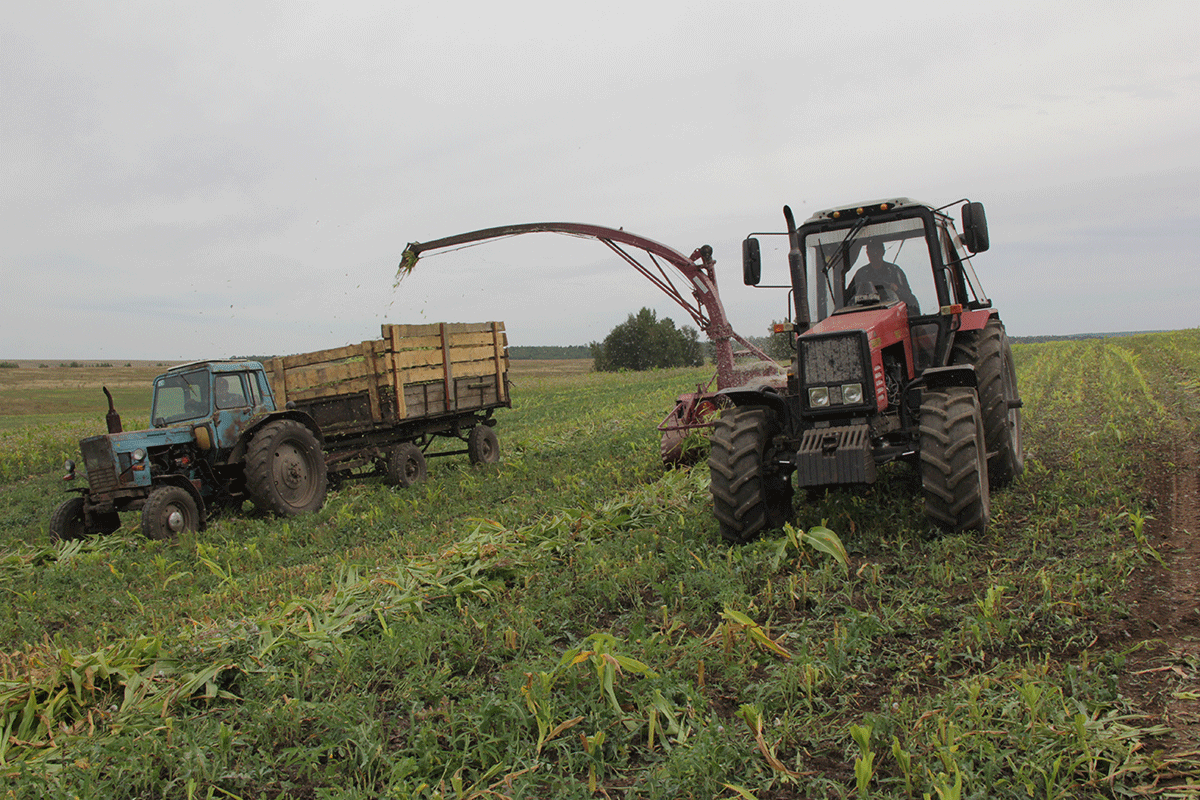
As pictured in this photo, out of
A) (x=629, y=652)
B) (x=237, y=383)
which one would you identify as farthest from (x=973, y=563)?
(x=237, y=383)

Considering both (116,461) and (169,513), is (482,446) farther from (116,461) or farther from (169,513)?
(116,461)

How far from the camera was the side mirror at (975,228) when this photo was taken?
616 cm

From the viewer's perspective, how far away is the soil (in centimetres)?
290

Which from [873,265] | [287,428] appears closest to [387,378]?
[287,428]

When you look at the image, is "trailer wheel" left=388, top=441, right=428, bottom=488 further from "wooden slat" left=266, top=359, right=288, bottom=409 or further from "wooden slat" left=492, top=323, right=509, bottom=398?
"wooden slat" left=492, top=323, right=509, bottom=398

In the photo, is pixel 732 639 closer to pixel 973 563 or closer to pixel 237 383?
pixel 973 563

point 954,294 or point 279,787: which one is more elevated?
point 954,294

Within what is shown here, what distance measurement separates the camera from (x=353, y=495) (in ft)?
35.6

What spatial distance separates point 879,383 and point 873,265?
155cm

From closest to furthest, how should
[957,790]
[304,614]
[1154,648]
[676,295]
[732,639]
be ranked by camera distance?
[957,790] → [1154,648] → [732,639] → [304,614] → [676,295]

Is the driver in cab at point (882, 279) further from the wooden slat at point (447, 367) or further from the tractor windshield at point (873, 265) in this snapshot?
the wooden slat at point (447, 367)

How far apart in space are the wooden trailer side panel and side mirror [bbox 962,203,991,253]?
7.54 m

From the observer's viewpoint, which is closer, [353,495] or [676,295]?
[353,495]

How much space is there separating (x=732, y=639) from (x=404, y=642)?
67.5 inches
